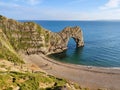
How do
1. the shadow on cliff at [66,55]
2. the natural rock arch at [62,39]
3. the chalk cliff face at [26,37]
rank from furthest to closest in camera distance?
the natural rock arch at [62,39] < the shadow on cliff at [66,55] < the chalk cliff face at [26,37]

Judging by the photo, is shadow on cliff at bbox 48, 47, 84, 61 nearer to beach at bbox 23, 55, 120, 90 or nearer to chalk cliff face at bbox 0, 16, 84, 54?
chalk cliff face at bbox 0, 16, 84, 54

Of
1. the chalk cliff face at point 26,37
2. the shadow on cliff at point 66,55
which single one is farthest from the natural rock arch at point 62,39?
the shadow on cliff at point 66,55

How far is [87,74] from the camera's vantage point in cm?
7475

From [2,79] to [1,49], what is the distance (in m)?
44.5

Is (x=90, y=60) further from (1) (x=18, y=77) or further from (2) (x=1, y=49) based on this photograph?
(1) (x=18, y=77)

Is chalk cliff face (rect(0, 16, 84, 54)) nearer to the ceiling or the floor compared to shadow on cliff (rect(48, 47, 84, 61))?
nearer to the ceiling

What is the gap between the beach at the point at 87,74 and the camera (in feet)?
214

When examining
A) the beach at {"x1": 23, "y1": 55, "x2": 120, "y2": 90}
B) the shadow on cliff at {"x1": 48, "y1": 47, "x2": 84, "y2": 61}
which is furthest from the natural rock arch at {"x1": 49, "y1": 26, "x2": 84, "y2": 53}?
the beach at {"x1": 23, "y1": 55, "x2": 120, "y2": 90}

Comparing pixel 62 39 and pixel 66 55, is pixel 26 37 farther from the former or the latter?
pixel 62 39

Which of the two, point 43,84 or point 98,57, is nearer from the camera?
point 43,84

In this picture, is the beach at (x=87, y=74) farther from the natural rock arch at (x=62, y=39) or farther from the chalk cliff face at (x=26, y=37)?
the natural rock arch at (x=62, y=39)

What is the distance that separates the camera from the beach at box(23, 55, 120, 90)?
6525cm

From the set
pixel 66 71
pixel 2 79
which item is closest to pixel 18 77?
Answer: pixel 2 79

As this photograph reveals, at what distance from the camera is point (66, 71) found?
Result: 77.6 meters
